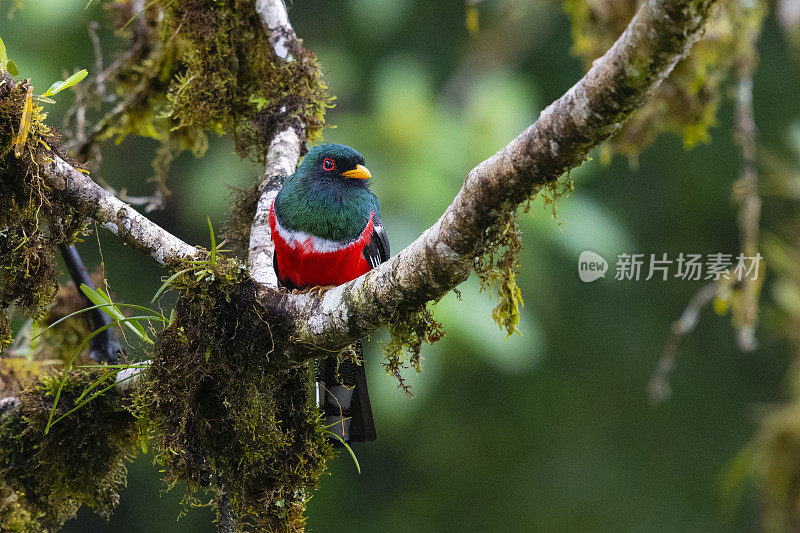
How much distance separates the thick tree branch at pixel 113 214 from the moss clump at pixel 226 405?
0.19 metres

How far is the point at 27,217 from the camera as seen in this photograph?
262 cm

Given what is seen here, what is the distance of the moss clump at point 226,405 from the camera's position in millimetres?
2512

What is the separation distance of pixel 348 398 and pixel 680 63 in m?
2.36

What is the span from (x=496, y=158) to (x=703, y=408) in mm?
10199

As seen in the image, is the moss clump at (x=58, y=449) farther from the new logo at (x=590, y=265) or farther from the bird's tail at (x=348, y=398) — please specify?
the new logo at (x=590, y=265)

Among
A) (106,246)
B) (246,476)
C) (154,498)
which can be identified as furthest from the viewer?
(154,498)

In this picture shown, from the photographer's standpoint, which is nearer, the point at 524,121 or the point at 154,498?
the point at 524,121

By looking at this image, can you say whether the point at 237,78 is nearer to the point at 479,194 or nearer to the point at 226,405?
the point at 226,405

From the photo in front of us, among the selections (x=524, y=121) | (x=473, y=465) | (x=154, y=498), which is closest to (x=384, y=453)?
(x=473, y=465)

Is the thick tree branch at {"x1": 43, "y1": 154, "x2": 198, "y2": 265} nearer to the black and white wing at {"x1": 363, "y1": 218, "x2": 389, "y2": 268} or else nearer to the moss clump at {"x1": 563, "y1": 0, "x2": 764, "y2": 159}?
the black and white wing at {"x1": 363, "y1": 218, "x2": 389, "y2": 268}

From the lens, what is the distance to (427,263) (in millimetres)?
2158

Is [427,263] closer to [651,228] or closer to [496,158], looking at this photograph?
[496,158]

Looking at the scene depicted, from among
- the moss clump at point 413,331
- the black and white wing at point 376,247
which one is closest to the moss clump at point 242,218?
the black and white wing at point 376,247

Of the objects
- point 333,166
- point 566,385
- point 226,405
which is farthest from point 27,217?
point 566,385
